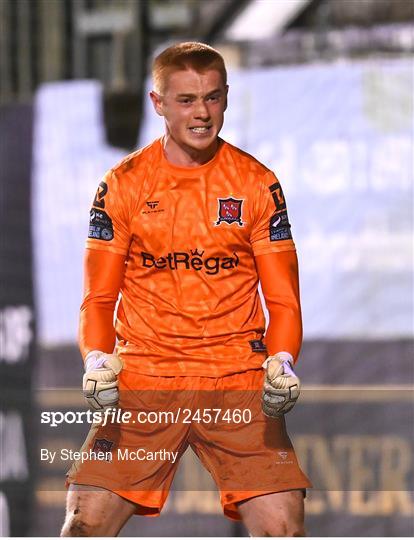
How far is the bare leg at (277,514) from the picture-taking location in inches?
95.7

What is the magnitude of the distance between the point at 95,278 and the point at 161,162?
289mm

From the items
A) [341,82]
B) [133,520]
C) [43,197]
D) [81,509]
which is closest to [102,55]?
[43,197]

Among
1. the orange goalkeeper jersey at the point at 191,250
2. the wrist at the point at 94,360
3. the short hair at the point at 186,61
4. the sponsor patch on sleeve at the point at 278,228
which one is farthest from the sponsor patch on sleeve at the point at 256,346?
the short hair at the point at 186,61

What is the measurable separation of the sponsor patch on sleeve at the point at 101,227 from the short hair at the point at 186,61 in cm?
29

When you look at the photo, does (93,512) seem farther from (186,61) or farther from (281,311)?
(186,61)

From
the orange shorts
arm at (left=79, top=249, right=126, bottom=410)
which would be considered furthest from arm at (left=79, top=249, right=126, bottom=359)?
the orange shorts

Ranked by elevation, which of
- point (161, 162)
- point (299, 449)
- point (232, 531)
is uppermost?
point (161, 162)

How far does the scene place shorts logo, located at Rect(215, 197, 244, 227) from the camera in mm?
2486

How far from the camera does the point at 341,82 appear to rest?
12.4ft

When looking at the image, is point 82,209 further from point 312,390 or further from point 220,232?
point 220,232

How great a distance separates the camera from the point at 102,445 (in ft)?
8.24

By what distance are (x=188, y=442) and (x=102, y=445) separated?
7.4 inches

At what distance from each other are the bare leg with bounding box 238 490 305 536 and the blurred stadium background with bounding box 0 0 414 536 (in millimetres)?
1237

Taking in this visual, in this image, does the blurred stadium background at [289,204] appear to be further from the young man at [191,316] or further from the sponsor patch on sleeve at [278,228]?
the sponsor patch on sleeve at [278,228]
